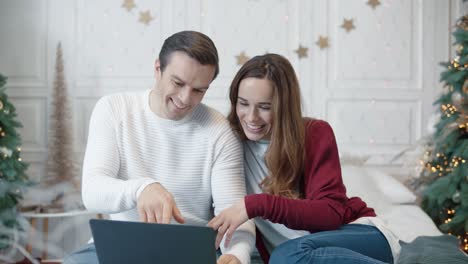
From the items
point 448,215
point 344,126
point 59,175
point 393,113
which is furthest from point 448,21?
point 59,175

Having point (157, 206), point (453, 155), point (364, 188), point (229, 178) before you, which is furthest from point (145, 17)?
point (157, 206)

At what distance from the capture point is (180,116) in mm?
1793

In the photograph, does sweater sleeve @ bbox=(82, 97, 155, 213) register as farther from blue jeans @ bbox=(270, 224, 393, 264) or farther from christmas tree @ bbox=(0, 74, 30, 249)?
christmas tree @ bbox=(0, 74, 30, 249)

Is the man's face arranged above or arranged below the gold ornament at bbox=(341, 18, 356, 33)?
below

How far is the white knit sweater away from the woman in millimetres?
89

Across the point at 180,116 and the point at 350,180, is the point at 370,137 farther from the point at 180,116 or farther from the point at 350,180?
the point at 180,116

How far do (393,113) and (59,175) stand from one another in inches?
82.6

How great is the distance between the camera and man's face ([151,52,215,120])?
1.67 metres

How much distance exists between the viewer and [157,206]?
1.43 meters

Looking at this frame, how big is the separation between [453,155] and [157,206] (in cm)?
228

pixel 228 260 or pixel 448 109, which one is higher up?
pixel 448 109

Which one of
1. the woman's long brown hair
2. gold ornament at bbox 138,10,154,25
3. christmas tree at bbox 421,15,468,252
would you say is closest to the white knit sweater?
the woman's long brown hair

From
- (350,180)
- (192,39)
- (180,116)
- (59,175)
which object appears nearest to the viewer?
(192,39)

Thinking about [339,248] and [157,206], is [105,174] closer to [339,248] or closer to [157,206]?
[157,206]
